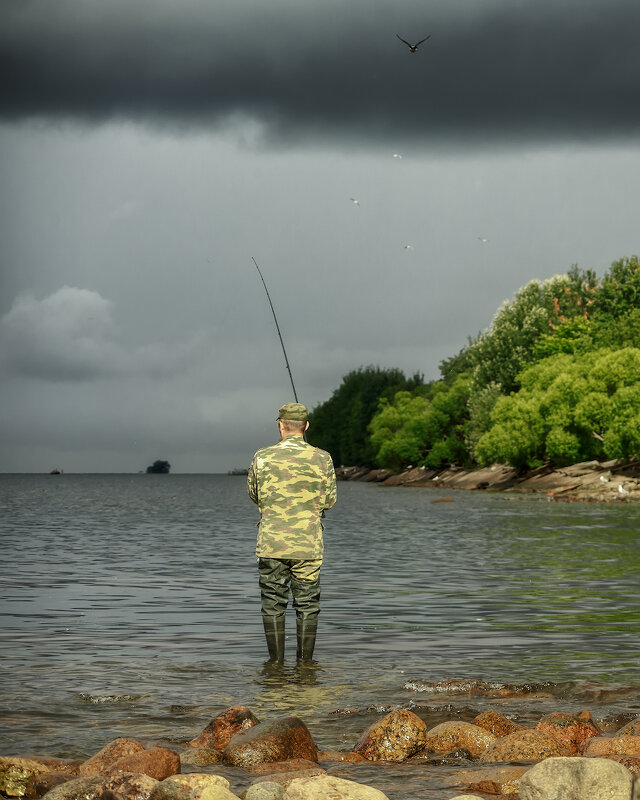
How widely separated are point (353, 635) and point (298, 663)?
2862 mm

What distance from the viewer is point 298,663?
41.3ft

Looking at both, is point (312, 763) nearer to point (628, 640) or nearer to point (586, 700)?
point (586, 700)

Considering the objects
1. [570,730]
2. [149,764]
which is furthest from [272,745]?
[570,730]

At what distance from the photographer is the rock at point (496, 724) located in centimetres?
901

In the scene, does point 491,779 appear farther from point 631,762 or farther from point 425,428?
point 425,428

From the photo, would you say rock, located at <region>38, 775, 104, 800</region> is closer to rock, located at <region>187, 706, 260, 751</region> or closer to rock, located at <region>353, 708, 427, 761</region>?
rock, located at <region>187, 706, 260, 751</region>

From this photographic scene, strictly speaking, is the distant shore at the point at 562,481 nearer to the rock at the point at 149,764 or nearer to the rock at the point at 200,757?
the rock at the point at 200,757

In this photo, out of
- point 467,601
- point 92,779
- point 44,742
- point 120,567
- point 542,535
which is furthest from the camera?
point 542,535

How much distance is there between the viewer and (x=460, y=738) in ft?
28.4

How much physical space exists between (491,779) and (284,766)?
55.6 inches

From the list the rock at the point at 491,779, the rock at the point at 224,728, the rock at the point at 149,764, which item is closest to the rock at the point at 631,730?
the rock at the point at 491,779

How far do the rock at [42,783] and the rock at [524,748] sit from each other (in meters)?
2.99

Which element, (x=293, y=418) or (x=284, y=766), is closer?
(x=284, y=766)

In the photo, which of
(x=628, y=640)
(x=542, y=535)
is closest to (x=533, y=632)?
(x=628, y=640)
